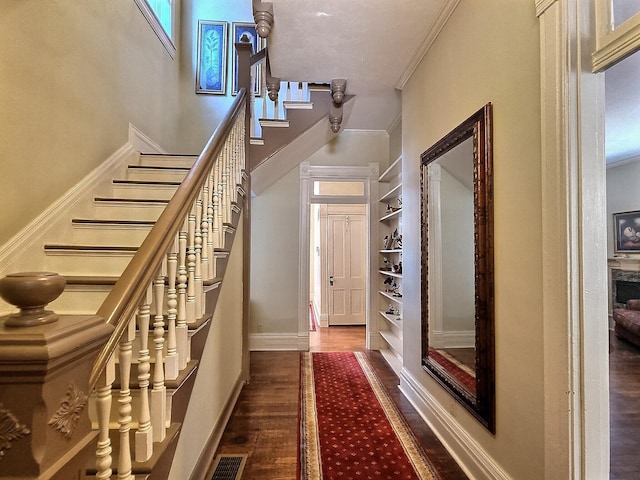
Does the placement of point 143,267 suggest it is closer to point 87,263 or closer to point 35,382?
point 35,382

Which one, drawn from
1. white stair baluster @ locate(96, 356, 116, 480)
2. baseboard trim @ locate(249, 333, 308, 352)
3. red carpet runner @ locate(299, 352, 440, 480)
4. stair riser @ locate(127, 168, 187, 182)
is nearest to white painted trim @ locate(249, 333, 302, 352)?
baseboard trim @ locate(249, 333, 308, 352)

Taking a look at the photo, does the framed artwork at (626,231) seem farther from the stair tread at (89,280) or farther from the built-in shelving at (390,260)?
the stair tread at (89,280)

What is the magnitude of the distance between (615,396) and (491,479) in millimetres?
1932

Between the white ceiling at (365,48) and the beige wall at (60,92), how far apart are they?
49.9 inches

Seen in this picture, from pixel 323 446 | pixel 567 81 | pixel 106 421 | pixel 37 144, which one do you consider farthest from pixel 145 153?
pixel 567 81

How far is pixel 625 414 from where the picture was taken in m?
2.33

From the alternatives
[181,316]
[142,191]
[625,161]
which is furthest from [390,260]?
[625,161]

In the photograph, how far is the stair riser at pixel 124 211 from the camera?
7.28ft

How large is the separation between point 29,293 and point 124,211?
6.35ft

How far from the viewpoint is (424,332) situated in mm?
2385

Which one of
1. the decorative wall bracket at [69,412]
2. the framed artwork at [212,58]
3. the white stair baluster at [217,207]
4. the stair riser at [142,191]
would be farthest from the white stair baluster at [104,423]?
the framed artwork at [212,58]

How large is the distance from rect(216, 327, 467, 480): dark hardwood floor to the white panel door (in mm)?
2090

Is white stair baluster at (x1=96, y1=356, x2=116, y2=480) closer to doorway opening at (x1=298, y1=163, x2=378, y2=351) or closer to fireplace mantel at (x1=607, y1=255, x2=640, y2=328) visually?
doorway opening at (x1=298, y1=163, x2=378, y2=351)

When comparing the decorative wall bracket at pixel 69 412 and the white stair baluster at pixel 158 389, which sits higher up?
the decorative wall bracket at pixel 69 412
